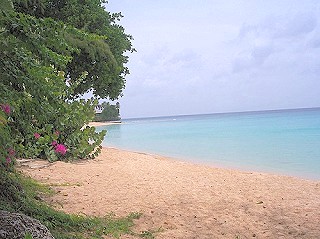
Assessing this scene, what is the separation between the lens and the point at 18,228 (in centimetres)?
292

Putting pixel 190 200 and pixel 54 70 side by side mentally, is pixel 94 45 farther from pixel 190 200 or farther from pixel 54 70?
pixel 54 70

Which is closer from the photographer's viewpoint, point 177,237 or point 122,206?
point 177,237

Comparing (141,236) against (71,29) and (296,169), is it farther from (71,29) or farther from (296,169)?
(296,169)

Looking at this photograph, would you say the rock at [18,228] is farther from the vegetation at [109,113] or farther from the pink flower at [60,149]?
the vegetation at [109,113]

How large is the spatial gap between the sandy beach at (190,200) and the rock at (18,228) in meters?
2.34

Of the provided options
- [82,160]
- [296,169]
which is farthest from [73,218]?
[296,169]

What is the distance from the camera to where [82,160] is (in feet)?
37.0

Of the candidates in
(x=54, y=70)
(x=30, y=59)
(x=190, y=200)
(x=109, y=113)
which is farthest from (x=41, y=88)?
(x=109, y=113)

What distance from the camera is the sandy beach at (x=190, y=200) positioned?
18.2 ft

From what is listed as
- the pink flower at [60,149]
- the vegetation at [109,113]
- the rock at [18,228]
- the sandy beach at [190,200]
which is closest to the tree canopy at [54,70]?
the pink flower at [60,149]

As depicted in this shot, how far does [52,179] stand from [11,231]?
17.0 ft

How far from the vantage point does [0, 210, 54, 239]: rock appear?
2824 millimetres

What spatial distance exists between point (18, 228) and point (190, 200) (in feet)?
15.3

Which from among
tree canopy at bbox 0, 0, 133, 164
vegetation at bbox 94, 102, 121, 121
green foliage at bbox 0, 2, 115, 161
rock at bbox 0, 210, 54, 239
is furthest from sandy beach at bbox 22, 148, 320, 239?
vegetation at bbox 94, 102, 121, 121
